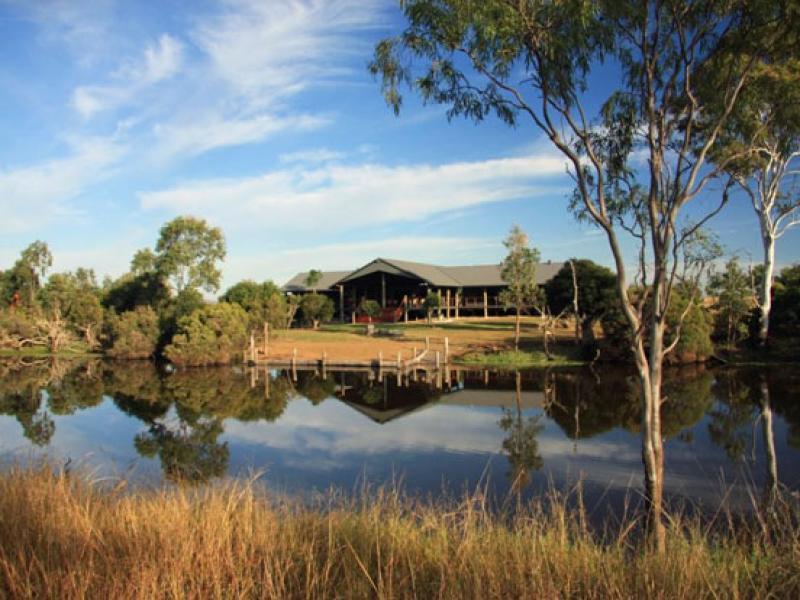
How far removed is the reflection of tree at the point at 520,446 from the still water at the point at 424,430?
0.05 metres

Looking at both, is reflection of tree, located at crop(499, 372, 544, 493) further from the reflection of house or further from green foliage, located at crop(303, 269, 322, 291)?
green foliage, located at crop(303, 269, 322, 291)

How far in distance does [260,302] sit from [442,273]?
15950mm

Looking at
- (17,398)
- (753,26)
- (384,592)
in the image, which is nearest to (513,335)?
(17,398)

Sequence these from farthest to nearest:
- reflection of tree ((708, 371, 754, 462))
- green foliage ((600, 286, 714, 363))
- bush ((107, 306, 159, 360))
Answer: bush ((107, 306, 159, 360))
green foliage ((600, 286, 714, 363))
reflection of tree ((708, 371, 754, 462))

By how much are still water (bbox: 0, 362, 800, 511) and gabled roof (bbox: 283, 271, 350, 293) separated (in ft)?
84.6

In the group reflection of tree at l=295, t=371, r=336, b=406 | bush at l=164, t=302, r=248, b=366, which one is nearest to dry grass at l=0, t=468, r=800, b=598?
reflection of tree at l=295, t=371, r=336, b=406

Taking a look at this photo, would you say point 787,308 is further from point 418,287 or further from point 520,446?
point 418,287

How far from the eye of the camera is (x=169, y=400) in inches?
897

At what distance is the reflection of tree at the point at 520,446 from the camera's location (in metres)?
11.9

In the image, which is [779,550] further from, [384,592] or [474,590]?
[384,592]

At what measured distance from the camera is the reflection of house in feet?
157

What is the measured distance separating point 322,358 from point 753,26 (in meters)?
26.7

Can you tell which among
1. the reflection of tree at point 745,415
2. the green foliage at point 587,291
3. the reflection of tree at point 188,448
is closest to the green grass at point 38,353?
the reflection of tree at point 188,448

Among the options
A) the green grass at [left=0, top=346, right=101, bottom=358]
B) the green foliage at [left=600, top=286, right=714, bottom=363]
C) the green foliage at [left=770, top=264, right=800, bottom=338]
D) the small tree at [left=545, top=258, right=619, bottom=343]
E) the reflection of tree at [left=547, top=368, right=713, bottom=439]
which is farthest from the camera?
the green grass at [left=0, top=346, right=101, bottom=358]
